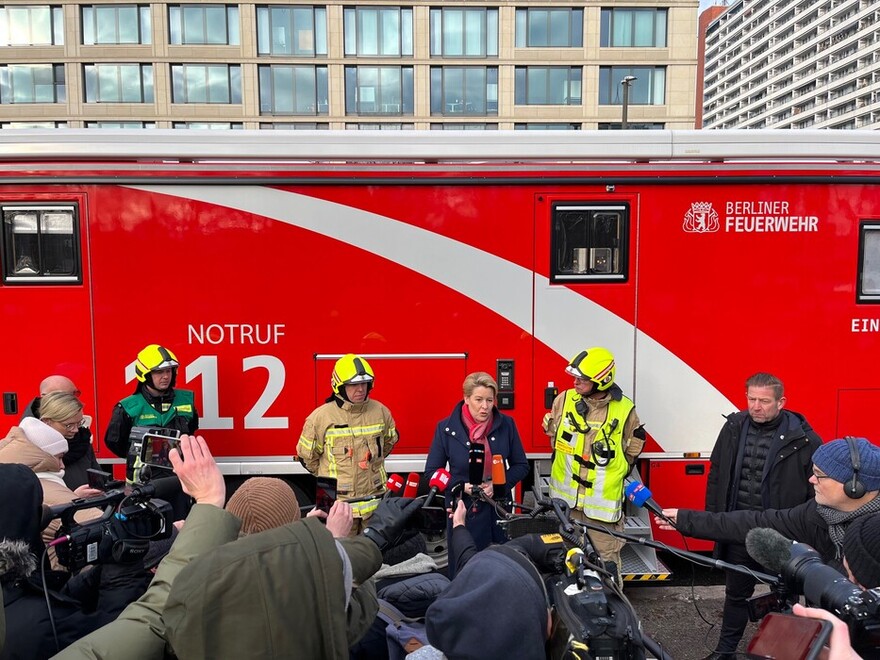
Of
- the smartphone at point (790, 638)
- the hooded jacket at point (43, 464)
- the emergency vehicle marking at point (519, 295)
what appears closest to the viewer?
the smartphone at point (790, 638)

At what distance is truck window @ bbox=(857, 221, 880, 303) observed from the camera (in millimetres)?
4551

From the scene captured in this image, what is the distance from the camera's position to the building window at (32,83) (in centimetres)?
3491

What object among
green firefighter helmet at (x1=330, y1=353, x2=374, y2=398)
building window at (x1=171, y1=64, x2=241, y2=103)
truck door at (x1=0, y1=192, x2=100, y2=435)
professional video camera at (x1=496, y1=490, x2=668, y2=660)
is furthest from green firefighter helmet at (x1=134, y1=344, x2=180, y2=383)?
building window at (x1=171, y1=64, x2=241, y2=103)

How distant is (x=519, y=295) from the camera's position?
178 inches

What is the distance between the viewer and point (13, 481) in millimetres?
1848

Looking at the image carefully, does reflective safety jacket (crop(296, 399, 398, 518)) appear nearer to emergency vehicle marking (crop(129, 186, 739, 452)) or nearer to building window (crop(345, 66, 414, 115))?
emergency vehicle marking (crop(129, 186, 739, 452))

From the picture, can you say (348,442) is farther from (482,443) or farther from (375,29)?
(375,29)

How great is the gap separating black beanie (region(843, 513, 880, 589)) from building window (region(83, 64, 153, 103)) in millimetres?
40080

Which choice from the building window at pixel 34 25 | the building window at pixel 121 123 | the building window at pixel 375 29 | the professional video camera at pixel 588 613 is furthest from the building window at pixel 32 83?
the professional video camera at pixel 588 613

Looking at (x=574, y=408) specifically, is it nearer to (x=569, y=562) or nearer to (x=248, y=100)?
(x=569, y=562)

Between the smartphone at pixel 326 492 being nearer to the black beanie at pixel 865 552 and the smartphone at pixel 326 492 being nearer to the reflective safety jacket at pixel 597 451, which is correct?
the reflective safety jacket at pixel 597 451

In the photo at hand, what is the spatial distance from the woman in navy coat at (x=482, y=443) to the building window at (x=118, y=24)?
38.7 m

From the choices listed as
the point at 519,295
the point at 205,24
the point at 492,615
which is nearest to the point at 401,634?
the point at 492,615

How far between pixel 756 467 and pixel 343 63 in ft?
117
